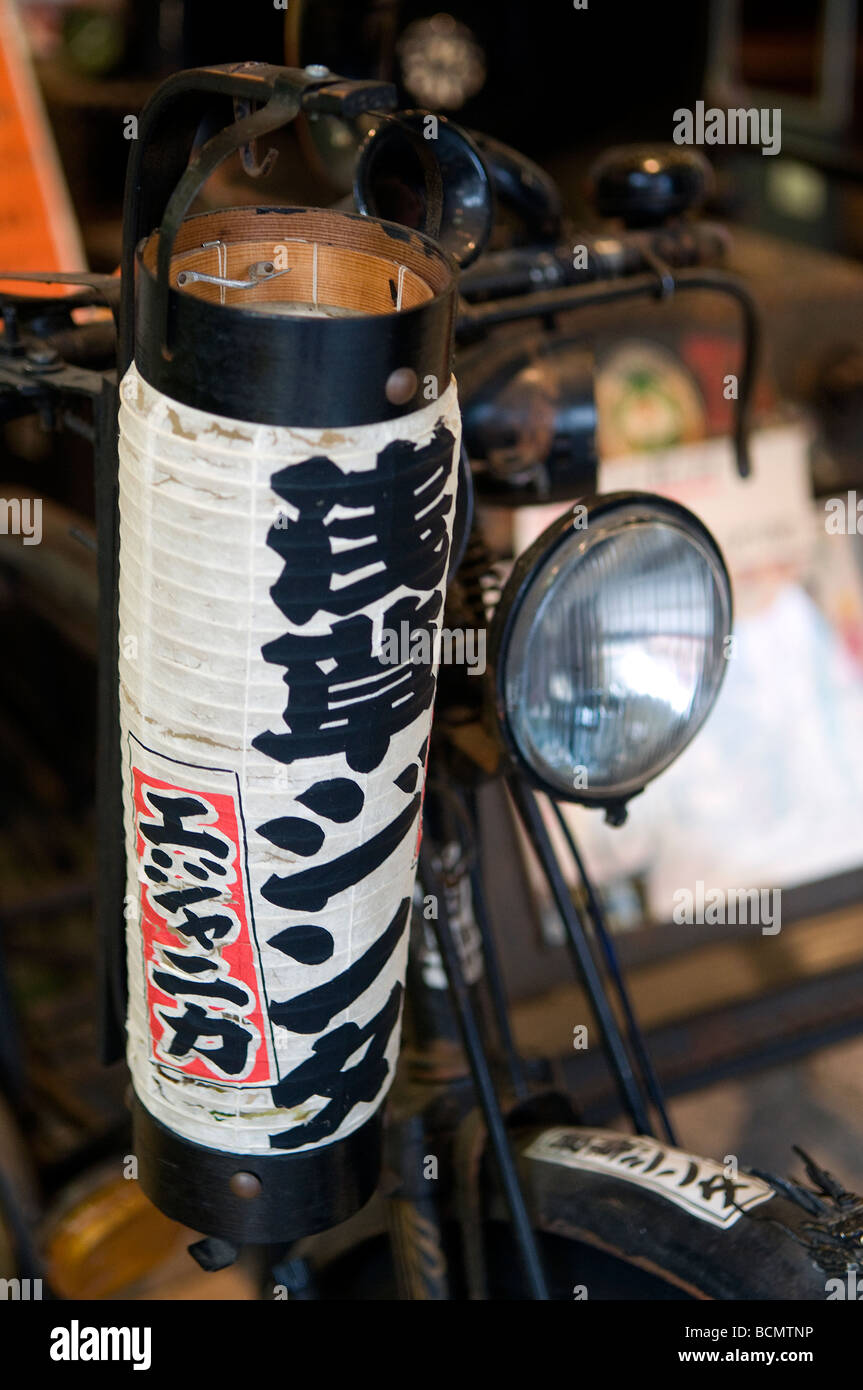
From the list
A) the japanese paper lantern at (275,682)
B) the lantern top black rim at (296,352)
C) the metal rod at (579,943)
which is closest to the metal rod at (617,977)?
the metal rod at (579,943)

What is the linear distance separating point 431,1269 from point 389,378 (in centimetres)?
67

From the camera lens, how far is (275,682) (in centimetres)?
63

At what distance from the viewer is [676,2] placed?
3330mm

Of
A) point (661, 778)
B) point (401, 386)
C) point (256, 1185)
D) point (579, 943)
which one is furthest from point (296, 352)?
point (661, 778)

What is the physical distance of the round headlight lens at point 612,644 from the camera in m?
0.81

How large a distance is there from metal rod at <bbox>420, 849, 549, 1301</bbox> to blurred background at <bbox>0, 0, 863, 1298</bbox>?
0.61 metres

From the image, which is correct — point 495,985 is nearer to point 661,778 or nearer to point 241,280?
point 241,280

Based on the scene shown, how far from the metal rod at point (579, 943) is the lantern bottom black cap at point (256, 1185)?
0.84 feet

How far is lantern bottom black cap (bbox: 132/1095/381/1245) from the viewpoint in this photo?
2.50 ft

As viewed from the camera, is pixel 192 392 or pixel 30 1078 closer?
pixel 192 392

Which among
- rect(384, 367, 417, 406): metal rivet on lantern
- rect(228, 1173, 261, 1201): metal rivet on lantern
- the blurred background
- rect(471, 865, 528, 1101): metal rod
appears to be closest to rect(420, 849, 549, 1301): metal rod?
rect(471, 865, 528, 1101): metal rod

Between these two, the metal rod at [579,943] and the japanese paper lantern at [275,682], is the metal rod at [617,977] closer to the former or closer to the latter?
the metal rod at [579,943]
